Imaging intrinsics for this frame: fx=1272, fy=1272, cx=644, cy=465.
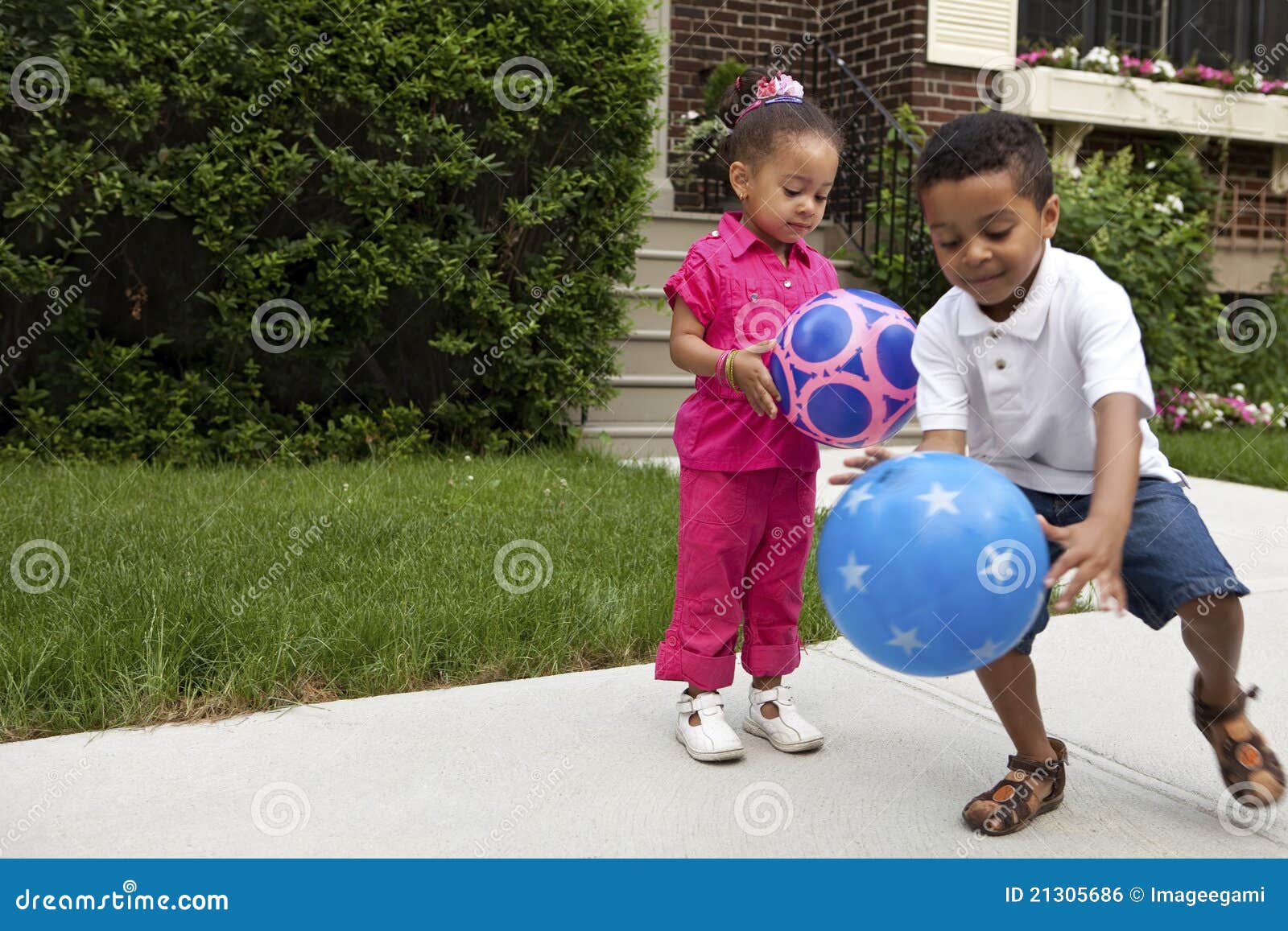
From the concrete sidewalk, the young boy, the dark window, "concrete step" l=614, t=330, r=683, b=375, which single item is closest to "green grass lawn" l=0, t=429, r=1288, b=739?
the concrete sidewalk

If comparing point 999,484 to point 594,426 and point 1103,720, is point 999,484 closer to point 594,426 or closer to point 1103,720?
point 1103,720

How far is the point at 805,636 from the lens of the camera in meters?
3.85

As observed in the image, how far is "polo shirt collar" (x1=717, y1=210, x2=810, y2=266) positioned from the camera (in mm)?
2912

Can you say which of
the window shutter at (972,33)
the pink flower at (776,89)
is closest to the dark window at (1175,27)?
the window shutter at (972,33)

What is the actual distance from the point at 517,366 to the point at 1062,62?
5589mm

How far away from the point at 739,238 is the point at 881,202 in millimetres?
5873

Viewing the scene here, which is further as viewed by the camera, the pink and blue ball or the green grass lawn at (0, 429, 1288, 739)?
the green grass lawn at (0, 429, 1288, 739)

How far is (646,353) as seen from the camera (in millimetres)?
7445

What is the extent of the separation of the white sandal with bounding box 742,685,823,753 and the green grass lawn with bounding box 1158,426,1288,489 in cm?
454

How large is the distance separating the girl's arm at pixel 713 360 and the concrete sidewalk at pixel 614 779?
84cm

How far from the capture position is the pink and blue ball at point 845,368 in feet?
8.40

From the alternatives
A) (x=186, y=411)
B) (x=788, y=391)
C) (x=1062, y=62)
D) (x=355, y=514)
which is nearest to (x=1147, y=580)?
(x=788, y=391)

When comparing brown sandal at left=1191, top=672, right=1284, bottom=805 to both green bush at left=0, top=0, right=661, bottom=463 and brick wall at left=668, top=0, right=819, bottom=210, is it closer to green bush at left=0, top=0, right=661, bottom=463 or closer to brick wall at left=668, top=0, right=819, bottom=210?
green bush at left=0, top=0, right=661, bottom=463

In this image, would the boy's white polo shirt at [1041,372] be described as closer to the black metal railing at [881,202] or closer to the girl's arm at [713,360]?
the girl's arm at [713,360]
